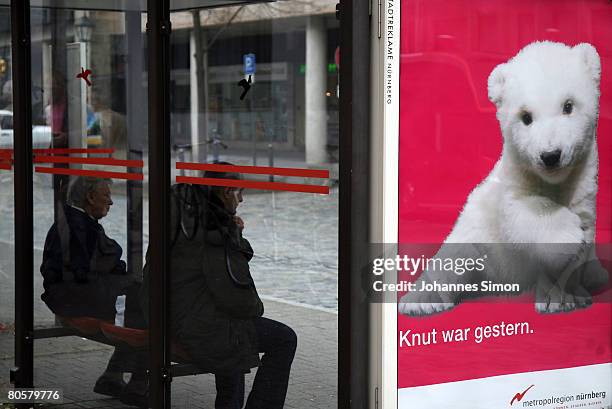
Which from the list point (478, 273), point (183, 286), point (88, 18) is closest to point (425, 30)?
point (478, 273)

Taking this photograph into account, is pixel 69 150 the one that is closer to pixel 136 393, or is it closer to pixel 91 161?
pixel 91 161

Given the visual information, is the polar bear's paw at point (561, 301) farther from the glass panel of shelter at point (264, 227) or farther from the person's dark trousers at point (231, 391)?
the person's dark trousers at point (231, 391)

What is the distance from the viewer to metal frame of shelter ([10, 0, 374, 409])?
4.02 metres

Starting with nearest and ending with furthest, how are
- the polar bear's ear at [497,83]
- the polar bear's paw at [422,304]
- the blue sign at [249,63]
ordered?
the polar bear's paw at [422,304] → the polar bear's ear at [497,83] → the blue sign at [249,63]

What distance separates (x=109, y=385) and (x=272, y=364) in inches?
52.0

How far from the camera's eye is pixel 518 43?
4.34 metres

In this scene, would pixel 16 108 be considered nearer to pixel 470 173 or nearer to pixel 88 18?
pixel 88 18

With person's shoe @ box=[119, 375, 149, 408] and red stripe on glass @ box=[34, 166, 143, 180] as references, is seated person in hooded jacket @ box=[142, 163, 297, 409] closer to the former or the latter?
person's shoe @ box=[119, 375, 149, 408]

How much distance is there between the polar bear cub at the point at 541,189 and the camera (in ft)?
14.1

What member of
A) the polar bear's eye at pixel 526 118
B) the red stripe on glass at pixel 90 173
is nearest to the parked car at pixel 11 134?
the red stripe on glass at pixel 90 173

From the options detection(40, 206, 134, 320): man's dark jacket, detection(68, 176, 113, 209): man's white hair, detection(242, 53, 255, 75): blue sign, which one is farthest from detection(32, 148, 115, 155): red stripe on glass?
detection(242, 53, 255, 75): blue sign

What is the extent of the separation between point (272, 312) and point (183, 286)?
0.47 meters

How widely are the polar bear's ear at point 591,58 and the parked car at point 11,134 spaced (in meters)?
2.99

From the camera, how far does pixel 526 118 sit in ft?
14.4
